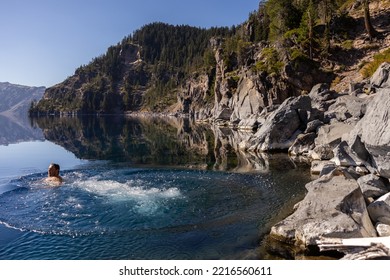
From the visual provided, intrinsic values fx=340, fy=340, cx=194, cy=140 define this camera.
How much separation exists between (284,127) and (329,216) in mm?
29802

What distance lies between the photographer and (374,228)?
49.0 ft

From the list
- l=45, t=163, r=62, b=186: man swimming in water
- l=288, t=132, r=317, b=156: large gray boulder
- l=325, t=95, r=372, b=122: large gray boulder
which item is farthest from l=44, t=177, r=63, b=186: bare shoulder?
l=325, t=95, r=372, b=122: large gray boulder

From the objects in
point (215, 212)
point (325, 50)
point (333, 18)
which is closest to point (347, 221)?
point (215, 212)

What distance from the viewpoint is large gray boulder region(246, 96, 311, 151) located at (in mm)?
44156

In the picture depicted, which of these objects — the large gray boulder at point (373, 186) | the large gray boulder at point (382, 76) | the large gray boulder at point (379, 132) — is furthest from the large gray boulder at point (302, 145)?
the large gray boulder at point (373, 186)

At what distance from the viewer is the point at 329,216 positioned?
49.9 feet

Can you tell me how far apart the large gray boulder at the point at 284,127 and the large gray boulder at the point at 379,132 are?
81.3 feet

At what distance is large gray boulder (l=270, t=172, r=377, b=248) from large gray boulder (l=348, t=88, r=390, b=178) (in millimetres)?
1986

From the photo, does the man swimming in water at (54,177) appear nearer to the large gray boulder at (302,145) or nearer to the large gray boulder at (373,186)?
the large gray boulder at (373,186)

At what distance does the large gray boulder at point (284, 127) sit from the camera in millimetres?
44156

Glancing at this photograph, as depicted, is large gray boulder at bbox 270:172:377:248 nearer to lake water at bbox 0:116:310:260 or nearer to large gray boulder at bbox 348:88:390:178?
lake water at bbox 0:116:310:260

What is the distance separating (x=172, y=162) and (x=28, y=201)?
18878 mm
